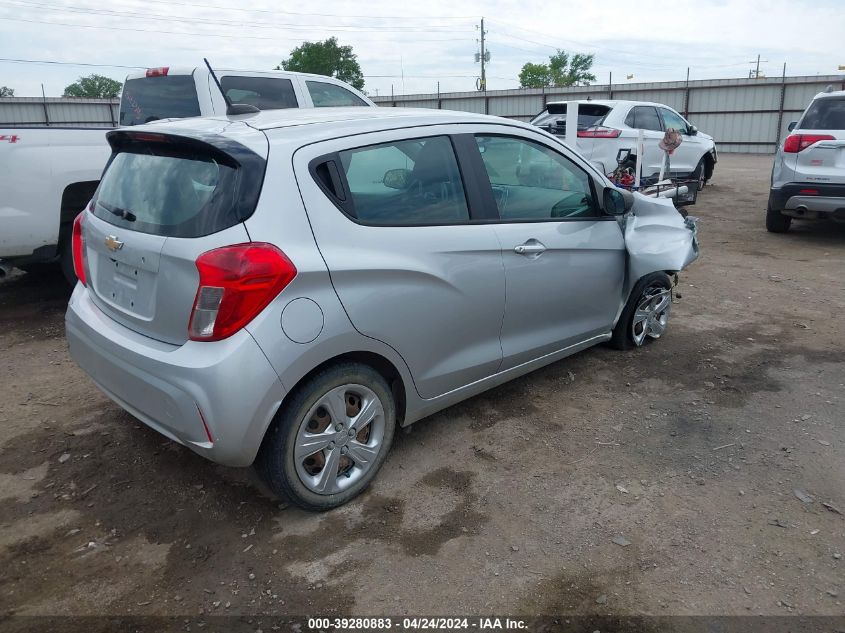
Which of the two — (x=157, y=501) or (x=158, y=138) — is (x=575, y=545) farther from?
(x=158, y=138)

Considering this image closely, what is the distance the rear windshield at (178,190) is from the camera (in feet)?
8.60

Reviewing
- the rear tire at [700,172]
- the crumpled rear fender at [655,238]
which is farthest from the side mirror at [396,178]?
the rear tire at [700,172]

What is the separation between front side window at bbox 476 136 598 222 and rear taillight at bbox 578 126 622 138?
7605 millimetres

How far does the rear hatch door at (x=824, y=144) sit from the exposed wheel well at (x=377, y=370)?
687 cm

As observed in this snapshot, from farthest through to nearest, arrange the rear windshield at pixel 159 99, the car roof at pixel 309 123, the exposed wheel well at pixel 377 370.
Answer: the rear windshield at pixel 159 99 → the car roof at pixel 309 123 → the exposed wheel well at pixel 377 370

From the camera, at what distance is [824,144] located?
7711 millimetres

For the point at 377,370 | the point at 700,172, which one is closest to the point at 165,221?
the point at 377,370

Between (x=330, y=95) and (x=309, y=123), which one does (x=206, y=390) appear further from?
(x=330, y=95)

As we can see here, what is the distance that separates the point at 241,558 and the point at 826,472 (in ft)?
9.28

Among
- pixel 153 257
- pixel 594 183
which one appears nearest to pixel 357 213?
pixel 153 257

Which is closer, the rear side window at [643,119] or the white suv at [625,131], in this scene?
the white suv at [625,131]

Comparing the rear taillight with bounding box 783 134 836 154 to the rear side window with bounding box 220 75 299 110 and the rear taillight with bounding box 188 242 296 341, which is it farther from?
the rear taillight with bounding box 188 242 296 341

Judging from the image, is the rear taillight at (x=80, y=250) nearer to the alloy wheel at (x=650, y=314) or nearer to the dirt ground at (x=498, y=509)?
the dirt ground at (x=498, y=509)

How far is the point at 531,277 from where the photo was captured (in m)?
3.66
